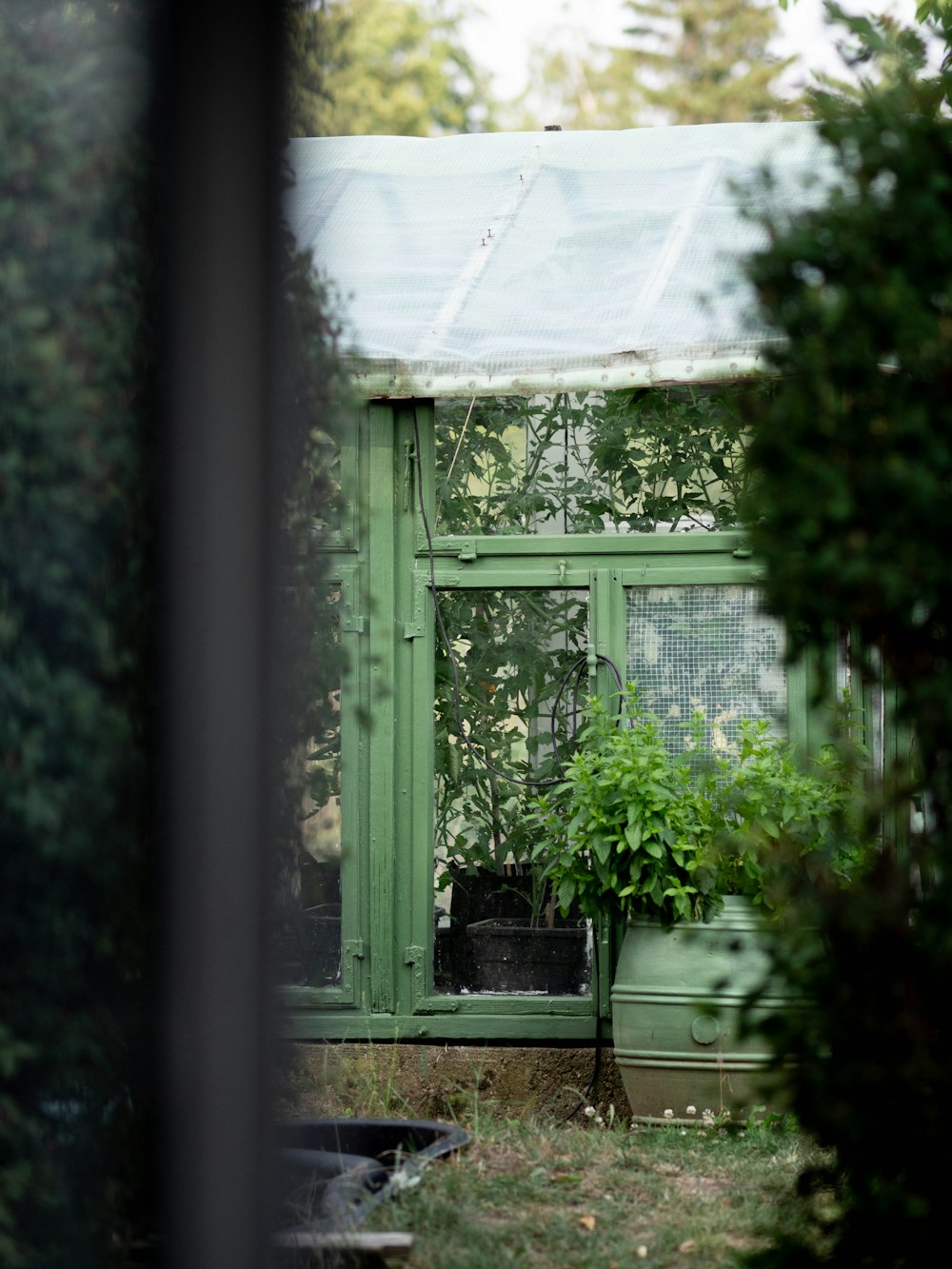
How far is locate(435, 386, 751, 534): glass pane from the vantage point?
5504 millimetres

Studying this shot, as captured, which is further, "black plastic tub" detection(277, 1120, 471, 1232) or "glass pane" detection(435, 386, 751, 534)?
"glass pane" detection(435, 386, 751, 534)

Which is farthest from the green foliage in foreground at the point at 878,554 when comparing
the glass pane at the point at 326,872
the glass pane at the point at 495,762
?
the glass pane at the point at 495,762

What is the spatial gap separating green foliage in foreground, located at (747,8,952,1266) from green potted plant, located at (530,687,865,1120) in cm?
234

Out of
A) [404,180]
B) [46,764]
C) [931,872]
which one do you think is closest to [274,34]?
[46,764]

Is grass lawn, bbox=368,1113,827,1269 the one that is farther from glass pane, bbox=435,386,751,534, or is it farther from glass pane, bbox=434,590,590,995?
glass pane, bbox=435,386,751,534

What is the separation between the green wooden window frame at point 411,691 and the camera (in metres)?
5.34

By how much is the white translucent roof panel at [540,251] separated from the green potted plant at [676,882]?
140 centimetres

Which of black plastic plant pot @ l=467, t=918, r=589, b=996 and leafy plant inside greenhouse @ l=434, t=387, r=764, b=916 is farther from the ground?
leafy plant inside greenhouse @ l=434, t=387, r=764, b=916

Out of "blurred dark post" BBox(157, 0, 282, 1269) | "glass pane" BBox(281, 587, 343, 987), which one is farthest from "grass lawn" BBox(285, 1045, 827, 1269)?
"blurred dark post" BBox(157, 0, 282, 1269)

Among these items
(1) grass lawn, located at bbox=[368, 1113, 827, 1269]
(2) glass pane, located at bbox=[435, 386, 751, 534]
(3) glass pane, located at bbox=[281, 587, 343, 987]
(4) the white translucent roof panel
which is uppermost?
(4) the white translucent roof panel

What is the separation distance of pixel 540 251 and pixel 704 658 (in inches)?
69.2

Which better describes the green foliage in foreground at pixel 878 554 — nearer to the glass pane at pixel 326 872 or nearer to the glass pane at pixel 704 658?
the glass pane at pixel 326 872

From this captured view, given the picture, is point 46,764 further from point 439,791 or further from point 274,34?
point 439,791

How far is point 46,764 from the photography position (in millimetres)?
2285
